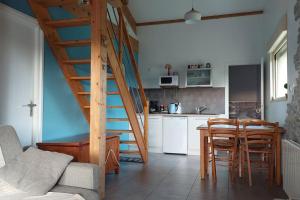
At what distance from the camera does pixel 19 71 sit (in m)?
3.10

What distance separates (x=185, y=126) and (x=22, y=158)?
4041 millimetres

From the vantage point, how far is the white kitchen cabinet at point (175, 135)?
18.6ft

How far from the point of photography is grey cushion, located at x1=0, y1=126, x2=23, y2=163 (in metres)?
2.02

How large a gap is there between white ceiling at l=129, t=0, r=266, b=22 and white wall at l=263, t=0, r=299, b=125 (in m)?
0.53

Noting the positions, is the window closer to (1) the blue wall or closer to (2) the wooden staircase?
(2) the wooden staircase

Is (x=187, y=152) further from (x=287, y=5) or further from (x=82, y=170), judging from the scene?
(x=82, y=170)

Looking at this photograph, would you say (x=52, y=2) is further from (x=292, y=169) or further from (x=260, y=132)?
(x=292, y=169)

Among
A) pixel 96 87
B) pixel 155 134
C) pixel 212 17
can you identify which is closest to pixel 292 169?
pixel 96 87

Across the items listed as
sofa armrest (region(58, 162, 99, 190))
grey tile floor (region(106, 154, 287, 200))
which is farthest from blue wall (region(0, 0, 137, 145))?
sofa armrest (region(58, 162, 99, 190))

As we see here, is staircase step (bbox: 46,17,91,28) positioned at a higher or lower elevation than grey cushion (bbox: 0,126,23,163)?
higher

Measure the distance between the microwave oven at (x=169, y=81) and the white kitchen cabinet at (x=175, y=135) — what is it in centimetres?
84

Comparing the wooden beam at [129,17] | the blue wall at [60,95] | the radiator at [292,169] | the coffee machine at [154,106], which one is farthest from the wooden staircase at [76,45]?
the radiator at [292,169]

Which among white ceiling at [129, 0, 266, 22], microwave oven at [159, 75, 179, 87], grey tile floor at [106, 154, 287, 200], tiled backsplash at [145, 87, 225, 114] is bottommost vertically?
grey tile floor at [106, 154, 287, 200]

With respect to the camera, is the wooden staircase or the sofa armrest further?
the wooden staircase
